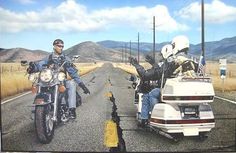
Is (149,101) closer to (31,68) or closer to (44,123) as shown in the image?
(44,123)

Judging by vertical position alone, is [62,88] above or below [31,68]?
below

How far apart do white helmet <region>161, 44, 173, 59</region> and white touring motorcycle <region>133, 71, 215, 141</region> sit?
42cm

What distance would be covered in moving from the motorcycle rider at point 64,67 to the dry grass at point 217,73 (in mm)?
886

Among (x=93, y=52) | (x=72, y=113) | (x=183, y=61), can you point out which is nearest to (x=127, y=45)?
(x=93, y=52)

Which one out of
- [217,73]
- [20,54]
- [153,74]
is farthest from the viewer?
[217,73]

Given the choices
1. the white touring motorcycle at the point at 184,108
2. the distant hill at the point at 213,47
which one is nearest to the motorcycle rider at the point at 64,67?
the distant hill at the point at 213,47

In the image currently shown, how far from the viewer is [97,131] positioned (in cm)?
751

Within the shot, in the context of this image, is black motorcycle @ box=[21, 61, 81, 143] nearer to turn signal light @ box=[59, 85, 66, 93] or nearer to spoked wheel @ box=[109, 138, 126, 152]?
turn signal light @ box=[59, 85, 66, 93]

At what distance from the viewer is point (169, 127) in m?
6.91

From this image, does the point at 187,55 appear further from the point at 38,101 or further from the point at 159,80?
the point at 38,101

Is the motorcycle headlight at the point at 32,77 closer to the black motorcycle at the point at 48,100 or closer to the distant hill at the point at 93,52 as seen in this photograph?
the black motorcycle at the point at 48,100

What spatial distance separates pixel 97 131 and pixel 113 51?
1.81 m

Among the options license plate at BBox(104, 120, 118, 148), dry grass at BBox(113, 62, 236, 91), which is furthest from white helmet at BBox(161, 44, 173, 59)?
license plate at BBox(104, 120, 118, 148)

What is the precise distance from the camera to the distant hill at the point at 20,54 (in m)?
7.63
